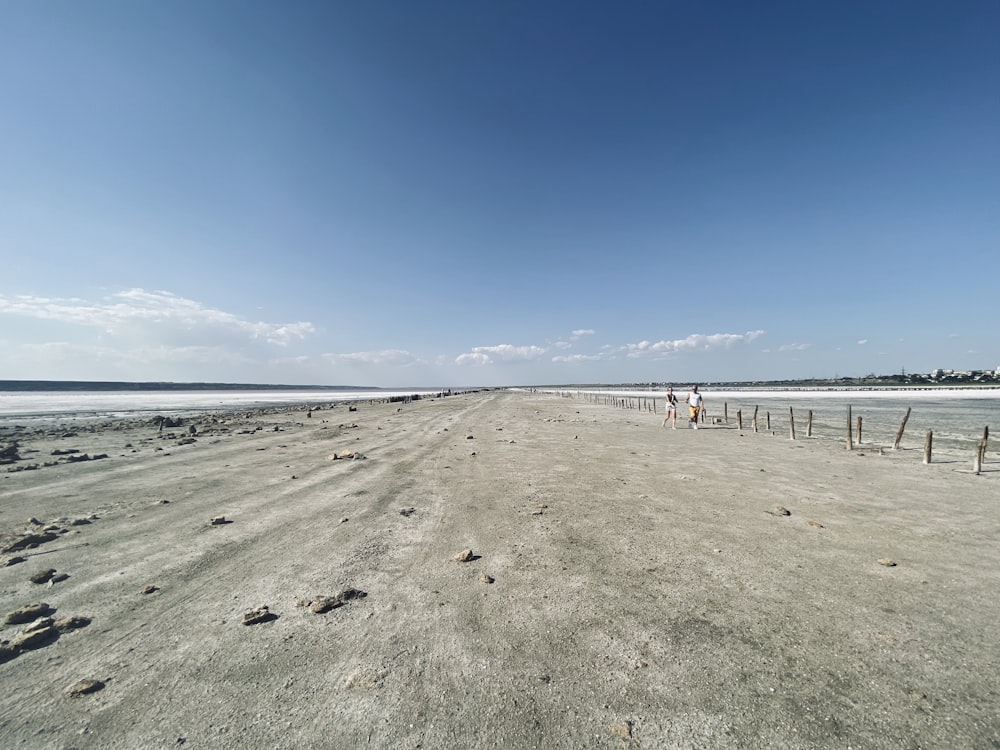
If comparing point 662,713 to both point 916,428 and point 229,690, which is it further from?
point 916,428

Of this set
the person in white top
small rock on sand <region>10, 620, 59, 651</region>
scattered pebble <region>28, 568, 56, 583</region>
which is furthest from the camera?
the person in white top

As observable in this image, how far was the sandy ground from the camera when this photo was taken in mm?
3135

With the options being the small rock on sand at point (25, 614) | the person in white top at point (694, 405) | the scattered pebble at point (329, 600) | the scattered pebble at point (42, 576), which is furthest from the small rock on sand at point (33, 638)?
the person in white top at point (694, 405)

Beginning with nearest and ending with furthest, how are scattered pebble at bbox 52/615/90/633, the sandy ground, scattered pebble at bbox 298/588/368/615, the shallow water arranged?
the sandy ground, scattered pebble at bbox 52/615/90/633, scattered pebble at bbox 298/588/368/615, the shallow water

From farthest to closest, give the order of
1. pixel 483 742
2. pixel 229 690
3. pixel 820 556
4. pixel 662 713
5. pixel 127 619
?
pixel 820 556, pixel 127 619, pixel 229 690, pixel 662 713, pixel 483 742

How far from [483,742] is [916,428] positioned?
37.2m

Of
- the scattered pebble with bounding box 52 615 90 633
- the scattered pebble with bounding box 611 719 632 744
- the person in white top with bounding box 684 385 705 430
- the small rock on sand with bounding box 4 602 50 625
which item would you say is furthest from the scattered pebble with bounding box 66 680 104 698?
the person in white top with bounding box 684 385 705 430

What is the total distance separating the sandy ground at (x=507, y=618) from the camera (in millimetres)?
3135

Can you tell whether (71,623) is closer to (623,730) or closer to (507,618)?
(507,618)

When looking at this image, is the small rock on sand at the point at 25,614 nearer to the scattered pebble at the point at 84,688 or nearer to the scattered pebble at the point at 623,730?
the scattered pebble at the point at 84,688

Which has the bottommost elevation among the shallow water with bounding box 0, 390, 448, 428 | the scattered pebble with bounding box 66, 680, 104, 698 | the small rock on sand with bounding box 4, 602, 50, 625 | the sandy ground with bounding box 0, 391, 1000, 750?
the sandy ground with bounding box 0, 391, 1000, 750

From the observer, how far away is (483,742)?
9.64ft

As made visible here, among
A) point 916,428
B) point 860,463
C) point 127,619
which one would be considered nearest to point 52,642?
point 127,619

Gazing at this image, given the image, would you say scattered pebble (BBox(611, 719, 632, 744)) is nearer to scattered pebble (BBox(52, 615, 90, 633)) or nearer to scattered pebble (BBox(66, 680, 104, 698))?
scattered pebble (BBox(66, 680, 104, 698))
